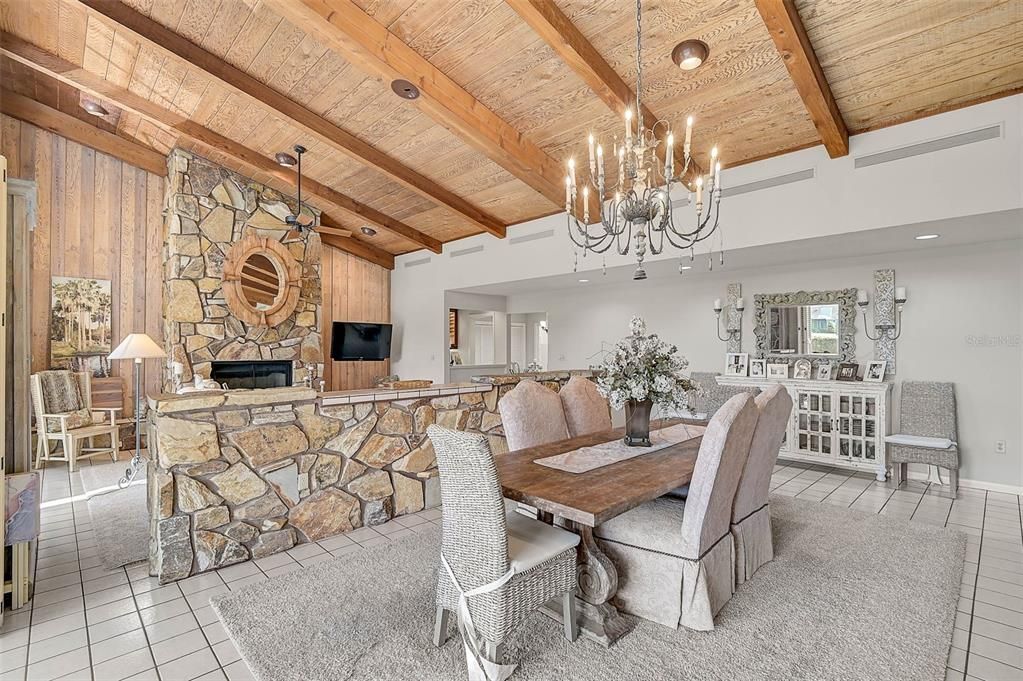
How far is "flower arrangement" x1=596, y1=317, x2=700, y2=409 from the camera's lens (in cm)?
270

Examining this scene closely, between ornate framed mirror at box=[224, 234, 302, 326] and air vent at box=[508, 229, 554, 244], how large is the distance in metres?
2.97

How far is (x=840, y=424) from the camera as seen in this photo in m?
4.86

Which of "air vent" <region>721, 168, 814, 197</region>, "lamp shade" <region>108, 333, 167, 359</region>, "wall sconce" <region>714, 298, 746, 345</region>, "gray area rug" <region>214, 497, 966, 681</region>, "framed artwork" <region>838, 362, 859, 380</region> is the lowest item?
"gray area rug" <region>214, 497, 966, 681</region>

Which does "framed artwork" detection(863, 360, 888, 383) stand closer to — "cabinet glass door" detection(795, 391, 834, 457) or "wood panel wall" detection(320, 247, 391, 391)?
"cabinet glass door" detection(795, 391, 834, 457)

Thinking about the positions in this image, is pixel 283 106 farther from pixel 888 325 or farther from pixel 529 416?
pixel 888 325

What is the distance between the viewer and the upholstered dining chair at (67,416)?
5.12 metres

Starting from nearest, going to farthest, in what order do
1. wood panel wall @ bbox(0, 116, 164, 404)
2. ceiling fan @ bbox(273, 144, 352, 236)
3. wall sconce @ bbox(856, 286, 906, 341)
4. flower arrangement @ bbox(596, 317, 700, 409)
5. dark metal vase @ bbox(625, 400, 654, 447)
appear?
flower arrangement @ bbox(596, 317, 700, 409)
dark metal vase @ bbox(625, 400, 654, 447)
wall sconce @ bbox(856, 286, 906, 341)
ceiling fan @ bbox(273, 144, 352, 236)
wood panel wall @ bbox(0, 116, 164, 404)

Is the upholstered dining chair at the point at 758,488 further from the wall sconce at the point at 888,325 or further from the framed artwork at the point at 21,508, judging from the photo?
the framed artwork at the point at 21,508

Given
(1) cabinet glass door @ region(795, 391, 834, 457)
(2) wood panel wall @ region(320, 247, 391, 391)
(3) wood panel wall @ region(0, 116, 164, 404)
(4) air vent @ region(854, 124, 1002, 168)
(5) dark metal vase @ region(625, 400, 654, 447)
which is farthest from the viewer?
(2) wood panel wall @ region(320, 247, 391, 391)

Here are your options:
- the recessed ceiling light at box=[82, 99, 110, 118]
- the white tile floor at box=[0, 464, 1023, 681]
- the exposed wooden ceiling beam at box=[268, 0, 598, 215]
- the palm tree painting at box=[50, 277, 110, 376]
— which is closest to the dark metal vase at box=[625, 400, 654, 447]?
the white tile floor at box=[0, 464, 1023, 681]

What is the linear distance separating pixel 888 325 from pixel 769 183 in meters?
2.01

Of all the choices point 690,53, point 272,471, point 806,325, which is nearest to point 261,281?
point 272,471

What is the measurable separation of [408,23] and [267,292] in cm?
427

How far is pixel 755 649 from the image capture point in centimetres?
205
